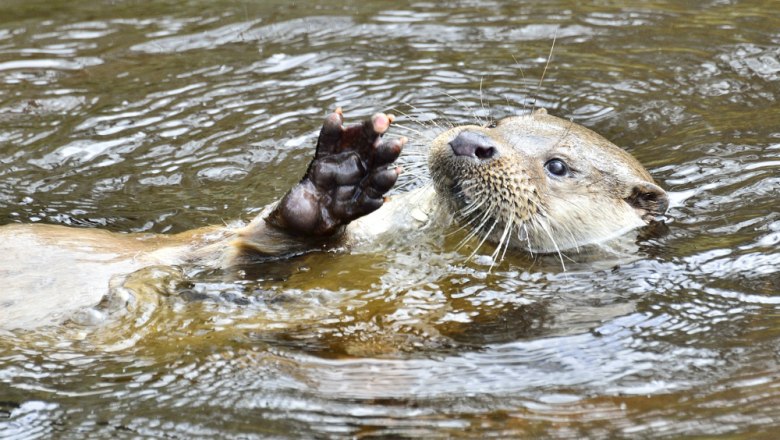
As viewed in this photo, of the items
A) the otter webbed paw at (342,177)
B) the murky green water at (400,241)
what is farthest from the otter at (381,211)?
the murky green water at (400,241)

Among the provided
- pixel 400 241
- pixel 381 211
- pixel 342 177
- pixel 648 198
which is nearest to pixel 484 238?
pixel 400 241

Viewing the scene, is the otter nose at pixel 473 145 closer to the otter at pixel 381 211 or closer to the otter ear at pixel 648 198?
the otter at pixel 381 211

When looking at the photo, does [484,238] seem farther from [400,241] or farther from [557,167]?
[557,167]

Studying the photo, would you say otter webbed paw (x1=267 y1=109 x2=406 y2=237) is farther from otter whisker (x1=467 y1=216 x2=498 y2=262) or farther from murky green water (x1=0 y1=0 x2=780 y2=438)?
otter whisker (x1=467 y1=216 x2=498 y2=262)

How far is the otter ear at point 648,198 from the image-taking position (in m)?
4.11

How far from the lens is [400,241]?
388 centimetres

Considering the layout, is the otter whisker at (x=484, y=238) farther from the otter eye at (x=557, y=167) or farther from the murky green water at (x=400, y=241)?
the otter eye at (x=557, y=167)

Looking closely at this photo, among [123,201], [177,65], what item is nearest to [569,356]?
[123,201]

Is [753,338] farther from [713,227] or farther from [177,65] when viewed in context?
[177,65]

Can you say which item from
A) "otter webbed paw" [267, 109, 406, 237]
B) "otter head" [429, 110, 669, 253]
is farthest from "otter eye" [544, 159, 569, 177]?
"otter webbed paw" [267, 109, 406, 237]

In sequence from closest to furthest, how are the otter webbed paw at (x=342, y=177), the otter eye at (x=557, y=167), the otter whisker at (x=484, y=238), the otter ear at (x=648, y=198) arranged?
the otter webbed paw at (x=342, y=177) < the otter whisker at (x=484, y=238) < the otter eye at (x=557, y=167) < the otter ear at (x=648, y=198)

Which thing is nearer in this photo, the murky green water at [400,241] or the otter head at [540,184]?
the murky green water at [400,241]

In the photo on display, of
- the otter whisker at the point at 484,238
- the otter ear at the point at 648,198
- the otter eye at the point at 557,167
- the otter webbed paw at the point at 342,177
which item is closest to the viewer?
the otter webbed paw at the point at 342,177

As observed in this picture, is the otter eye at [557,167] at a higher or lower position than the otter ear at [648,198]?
higher
